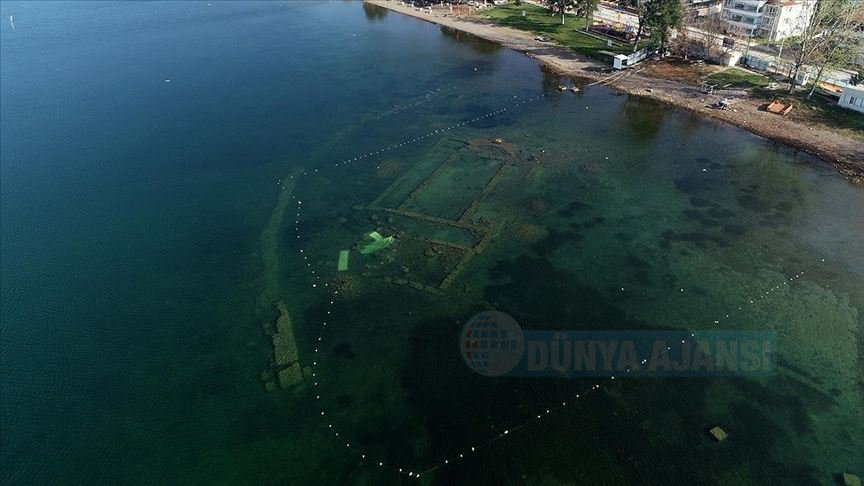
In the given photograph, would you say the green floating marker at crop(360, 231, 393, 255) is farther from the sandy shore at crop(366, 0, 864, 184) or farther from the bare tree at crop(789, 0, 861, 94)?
the bare tree at crop(789, 0, 861, 94)

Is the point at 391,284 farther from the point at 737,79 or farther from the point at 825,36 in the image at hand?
the point at 825,36

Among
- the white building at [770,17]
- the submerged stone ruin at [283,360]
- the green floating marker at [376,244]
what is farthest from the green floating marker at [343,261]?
the white building at [770,17]

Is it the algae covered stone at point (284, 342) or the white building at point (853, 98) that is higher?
the white building at point (853, 98)

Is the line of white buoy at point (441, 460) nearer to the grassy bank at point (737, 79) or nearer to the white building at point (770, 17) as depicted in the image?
the grassy bank at point (737, 79)

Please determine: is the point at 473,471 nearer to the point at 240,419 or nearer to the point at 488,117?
the point at 240,419

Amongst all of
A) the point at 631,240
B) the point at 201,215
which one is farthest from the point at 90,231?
the point at 631,240

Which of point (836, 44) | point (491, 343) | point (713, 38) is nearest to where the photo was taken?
point (491, 343)

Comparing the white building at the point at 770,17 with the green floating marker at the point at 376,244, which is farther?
the white building at the point at 770,17

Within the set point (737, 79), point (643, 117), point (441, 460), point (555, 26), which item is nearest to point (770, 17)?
point (737, 79)
